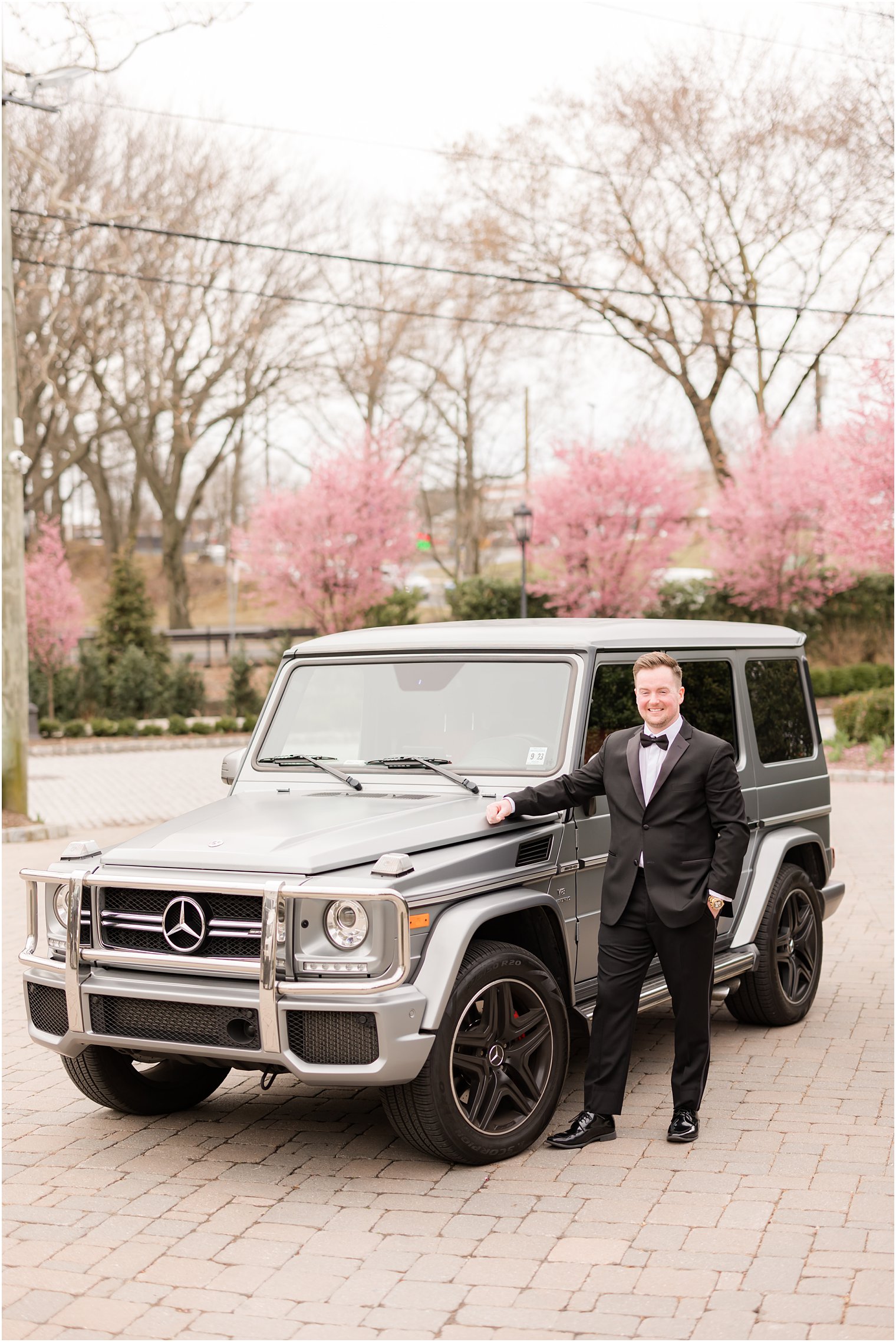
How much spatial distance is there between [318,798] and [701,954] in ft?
5.43

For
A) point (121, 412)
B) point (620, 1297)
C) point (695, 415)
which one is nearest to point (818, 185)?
point (695, 415)

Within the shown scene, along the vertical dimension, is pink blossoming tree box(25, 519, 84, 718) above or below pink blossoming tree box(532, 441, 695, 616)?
below

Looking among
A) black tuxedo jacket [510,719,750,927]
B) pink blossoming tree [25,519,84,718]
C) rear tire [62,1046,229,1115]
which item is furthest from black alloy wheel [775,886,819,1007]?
pink blossoming tree [25,519,84,718]

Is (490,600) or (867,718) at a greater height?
(490,600)

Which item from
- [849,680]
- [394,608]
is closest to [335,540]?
[394,608]

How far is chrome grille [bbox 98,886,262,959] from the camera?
4730 mm

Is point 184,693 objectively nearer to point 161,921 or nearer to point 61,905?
point 61,905

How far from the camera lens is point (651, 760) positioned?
5.27 m

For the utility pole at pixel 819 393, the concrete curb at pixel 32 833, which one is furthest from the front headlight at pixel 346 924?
the utility pole at pixel 819 393

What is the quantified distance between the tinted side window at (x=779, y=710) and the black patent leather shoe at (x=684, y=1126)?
227 centimetres

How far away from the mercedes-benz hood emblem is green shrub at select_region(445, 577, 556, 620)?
31508 millimetres

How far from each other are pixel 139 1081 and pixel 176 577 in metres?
45.0

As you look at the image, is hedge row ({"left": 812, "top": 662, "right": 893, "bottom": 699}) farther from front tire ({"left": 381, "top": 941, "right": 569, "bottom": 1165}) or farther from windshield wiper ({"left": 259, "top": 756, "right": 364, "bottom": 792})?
front tire ({"left": 381, "top": 941, "right": 569, "bottom": 1165})

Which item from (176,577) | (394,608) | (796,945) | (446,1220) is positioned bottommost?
(446,1220)
